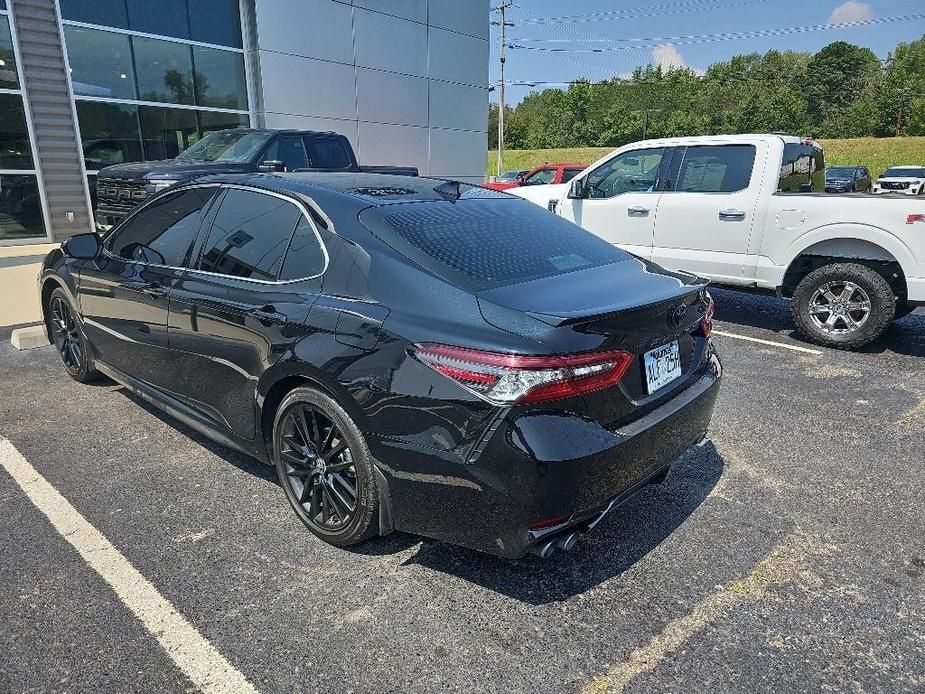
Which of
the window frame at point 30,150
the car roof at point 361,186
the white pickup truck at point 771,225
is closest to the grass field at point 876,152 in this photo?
the white pickup truck at point 771,225

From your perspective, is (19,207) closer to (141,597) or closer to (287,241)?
(287,241)

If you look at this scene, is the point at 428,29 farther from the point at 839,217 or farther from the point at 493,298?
the point at 493,298

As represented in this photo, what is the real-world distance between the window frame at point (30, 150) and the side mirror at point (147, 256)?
9774 mm

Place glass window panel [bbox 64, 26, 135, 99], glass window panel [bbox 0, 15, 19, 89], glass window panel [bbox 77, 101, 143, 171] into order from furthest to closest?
1. glass window panel [bbox 77, 101, 143, 171]
2. glass window panel [bbox 64, 26, 135, 99]
3. glass window panel [bbox 0, 15, 19, 89]

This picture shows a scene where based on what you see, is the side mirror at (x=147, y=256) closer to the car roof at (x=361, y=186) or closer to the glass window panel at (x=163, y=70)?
the car roof at (x=361, y=186)

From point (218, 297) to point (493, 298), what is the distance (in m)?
1.52

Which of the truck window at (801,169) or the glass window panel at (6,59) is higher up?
the glass window panel at (6,59)

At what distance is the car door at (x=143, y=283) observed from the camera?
3.59 metres

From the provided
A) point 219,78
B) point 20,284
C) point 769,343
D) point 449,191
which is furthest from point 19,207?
point 769,343

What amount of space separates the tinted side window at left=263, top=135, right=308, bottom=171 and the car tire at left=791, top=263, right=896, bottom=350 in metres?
7.27

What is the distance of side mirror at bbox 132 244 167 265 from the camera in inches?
146

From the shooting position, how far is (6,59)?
11.0 metres

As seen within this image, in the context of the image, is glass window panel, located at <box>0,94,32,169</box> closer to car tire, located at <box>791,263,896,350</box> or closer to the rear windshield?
the rear windshield

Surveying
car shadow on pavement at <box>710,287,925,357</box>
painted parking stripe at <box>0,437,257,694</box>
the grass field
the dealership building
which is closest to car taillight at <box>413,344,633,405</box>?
painted parking stripe at <box>0,437,257,694</box>
